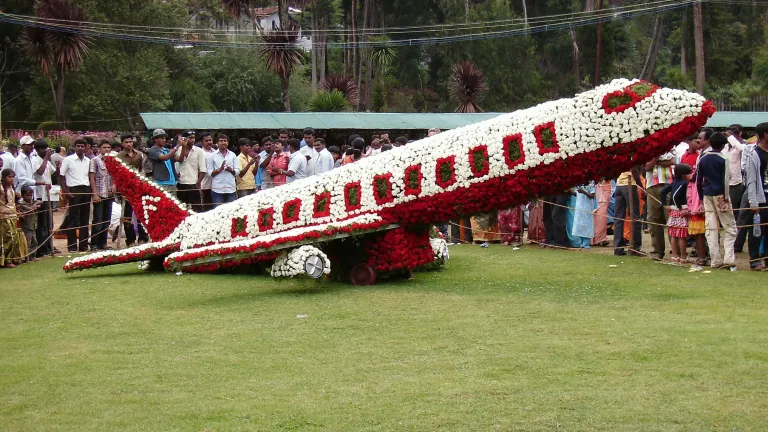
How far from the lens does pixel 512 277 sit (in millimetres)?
15742

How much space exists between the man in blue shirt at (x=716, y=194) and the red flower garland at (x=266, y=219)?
7.06 m

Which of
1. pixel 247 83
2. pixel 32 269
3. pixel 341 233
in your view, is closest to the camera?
pixel 341 233

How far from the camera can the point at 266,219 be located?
16359 millimetres

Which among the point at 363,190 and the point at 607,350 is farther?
the point at 363,190

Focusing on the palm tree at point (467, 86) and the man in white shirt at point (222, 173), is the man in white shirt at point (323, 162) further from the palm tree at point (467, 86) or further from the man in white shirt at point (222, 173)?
the palm tree at point (467, 86)

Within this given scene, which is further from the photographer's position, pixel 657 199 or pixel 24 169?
pixel 24 169

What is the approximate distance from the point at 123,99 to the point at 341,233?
42.9m

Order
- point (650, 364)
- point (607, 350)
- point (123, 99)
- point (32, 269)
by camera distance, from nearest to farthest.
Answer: point (650, 364) < point (607, 350) < point (32, 269) < point (123, 99)

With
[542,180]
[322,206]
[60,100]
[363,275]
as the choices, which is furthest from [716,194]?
[60,100]

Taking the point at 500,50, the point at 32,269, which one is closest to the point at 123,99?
the point at 500,50

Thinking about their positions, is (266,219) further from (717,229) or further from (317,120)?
(317,120)

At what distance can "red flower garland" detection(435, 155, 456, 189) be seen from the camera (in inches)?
583

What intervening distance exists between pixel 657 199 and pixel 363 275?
613cm

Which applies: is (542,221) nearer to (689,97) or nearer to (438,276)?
(438,276)
